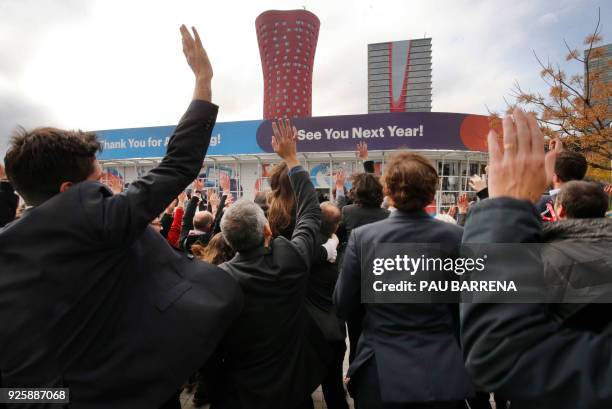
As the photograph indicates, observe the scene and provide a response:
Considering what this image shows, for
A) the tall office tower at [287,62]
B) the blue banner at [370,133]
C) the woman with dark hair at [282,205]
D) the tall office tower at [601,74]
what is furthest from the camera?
the tall office tower at [287,62]

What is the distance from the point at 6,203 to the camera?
230 cm

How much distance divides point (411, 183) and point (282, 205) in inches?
42.0

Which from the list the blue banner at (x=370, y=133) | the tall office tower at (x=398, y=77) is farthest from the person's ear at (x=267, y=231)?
the tall office tower at (x=398, y=77)

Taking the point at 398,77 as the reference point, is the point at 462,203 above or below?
below

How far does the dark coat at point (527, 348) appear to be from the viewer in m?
0.70

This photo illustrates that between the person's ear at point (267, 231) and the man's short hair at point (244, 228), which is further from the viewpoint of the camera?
the person's ear at point (267, 231)

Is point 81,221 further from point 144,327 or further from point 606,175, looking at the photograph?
point 606,175

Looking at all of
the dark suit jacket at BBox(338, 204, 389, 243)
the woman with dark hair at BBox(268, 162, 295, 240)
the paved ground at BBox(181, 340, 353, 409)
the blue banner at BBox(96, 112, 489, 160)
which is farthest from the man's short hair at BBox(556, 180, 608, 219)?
the blue banner at BBox(96, 112, 489, 160)

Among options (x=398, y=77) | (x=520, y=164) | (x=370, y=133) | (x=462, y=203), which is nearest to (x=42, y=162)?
(x=520, y=164)

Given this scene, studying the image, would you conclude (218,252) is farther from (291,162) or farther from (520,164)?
(520,164)

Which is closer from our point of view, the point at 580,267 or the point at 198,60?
the point at 580,267

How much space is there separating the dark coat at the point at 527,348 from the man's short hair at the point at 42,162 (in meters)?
1.46

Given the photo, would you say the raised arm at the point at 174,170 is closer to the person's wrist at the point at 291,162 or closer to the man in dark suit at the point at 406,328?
the person's wrist at the point at 291,162

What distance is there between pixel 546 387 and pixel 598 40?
11.2 m
